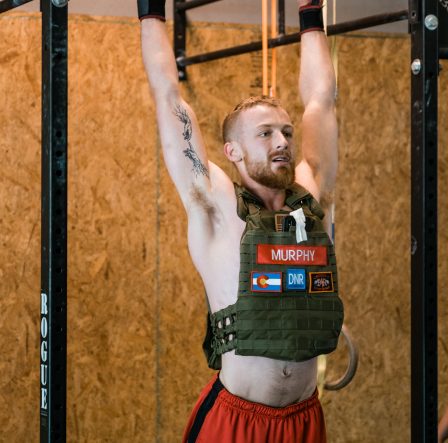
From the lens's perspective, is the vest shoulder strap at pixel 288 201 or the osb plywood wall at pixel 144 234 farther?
the osb plywood wall at pixel 144 234

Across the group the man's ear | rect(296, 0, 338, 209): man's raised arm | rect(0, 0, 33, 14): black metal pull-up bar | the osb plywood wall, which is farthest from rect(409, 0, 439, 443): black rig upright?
the osb plywood wall

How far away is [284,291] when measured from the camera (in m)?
2.74

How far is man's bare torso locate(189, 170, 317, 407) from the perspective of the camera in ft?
9.06

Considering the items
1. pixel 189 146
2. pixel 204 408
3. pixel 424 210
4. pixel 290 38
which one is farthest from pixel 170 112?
pixel 290 38

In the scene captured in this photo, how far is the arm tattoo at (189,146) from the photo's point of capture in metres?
2.80

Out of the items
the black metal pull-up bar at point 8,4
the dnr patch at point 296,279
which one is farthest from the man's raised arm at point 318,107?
the black metal pull-up bar at point 8,4

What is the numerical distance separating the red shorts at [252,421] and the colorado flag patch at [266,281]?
1.20ft

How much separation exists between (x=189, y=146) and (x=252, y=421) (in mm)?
889

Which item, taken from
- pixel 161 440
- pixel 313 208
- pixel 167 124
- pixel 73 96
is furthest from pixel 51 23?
pixel 161 440

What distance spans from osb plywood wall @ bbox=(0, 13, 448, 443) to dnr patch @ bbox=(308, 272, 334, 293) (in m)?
1.77

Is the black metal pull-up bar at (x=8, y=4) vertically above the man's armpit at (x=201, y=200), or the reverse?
the black metal pull-up bar at (x=8, y=4)

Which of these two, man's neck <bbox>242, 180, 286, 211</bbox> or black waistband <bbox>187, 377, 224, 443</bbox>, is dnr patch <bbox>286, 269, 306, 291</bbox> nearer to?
man's neck <bbox>242, 180, 286, 211</bbox>

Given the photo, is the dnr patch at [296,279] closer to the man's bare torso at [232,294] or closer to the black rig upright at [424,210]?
the man's bare torso at [232,294]

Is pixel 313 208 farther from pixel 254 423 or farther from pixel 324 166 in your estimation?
pixel 254 423
